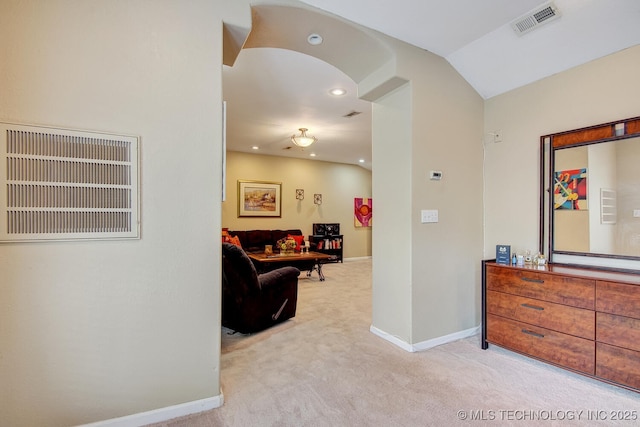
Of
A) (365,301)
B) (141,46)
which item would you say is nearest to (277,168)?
(365,301)

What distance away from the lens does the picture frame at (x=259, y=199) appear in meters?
7.16

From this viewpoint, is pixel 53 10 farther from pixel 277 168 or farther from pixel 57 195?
pixel 277 168

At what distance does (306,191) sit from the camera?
8.00 metres

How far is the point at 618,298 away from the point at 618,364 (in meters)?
0.43

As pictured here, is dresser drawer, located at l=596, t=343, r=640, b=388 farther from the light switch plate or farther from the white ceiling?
the white ceiling

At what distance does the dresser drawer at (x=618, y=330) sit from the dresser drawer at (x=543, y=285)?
10 centimetres

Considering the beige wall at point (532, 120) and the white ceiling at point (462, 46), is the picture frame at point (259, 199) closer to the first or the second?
the white ceiling at point (462, 46)

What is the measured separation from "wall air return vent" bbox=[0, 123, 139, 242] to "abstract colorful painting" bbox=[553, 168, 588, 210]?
324 cm

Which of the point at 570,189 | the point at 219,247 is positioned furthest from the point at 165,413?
the point at 570,189

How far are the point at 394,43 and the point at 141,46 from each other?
6.37 ft

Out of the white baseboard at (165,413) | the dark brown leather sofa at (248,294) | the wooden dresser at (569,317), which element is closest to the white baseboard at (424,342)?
the wooden dresser at (569,317)

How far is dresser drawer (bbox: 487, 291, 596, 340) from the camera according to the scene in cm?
217

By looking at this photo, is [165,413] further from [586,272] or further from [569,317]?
[586,272]

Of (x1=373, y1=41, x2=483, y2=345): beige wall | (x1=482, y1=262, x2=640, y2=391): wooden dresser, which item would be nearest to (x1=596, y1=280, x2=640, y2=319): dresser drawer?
(x1=482, y1=262, x2=640, y2=391): wooden dresser
